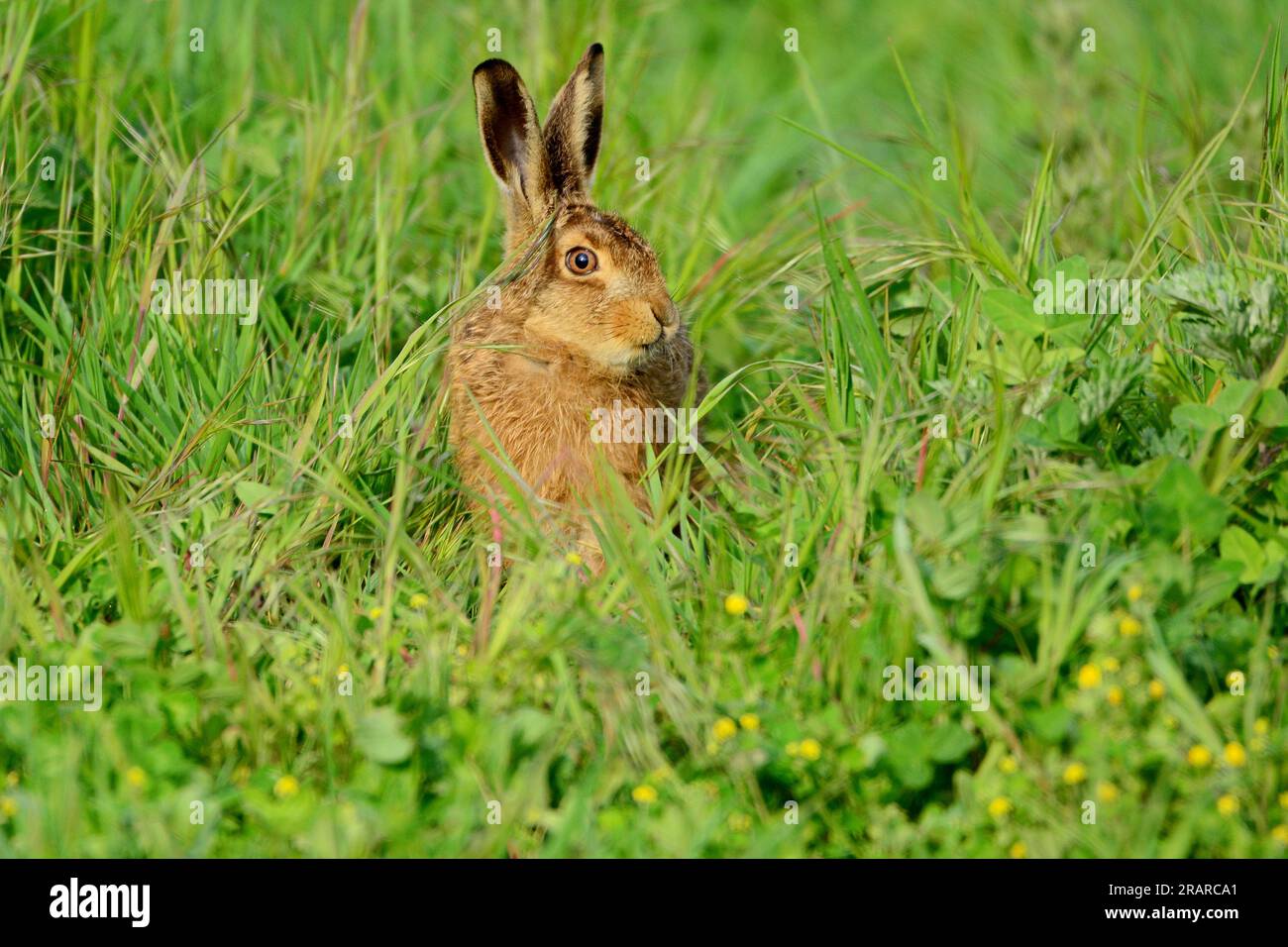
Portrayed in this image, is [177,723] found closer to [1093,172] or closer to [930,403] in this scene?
[930,403]

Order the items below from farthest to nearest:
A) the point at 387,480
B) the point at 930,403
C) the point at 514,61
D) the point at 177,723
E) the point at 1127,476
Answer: the point at 514,61 < the point at 387,480 < the point at 930,403 < the point at 1127,476 < the point at 177,723

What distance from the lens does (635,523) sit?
12.2 ft

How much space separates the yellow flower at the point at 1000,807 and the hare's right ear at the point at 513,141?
231 centimetres

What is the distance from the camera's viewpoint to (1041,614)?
325 cm

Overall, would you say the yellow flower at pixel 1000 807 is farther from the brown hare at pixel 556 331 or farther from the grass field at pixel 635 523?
the brown hare at pixel 556 331

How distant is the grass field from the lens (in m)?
3.02

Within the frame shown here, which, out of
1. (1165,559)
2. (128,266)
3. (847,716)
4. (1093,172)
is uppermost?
(1093,172)

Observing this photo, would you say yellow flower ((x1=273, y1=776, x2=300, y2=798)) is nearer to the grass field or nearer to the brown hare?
the grass field

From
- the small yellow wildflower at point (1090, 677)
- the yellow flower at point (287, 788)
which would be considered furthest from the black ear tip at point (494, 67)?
the small yellow wildflower at point (1090, 677)

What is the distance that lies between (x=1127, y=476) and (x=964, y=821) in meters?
0.93

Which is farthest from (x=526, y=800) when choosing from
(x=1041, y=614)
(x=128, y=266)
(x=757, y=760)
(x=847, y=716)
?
(x=128, y=266)

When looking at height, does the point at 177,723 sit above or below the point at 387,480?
below

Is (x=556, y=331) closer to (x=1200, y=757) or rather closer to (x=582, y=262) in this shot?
(x=582, y=262)

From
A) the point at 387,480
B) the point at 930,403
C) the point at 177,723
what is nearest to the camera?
the point at 177,723
